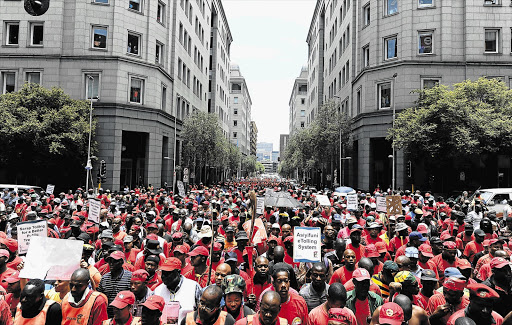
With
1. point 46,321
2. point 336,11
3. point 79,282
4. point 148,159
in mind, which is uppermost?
point 336,11

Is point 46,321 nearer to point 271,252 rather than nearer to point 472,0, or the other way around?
point 271,252

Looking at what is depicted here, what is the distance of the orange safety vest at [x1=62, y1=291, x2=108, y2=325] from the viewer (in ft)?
15.1

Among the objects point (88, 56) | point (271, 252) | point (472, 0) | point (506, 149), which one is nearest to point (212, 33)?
point (88, 56)

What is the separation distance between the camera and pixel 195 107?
52125 mm

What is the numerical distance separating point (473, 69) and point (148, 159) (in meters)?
30.2

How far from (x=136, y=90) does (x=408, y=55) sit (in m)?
24.7

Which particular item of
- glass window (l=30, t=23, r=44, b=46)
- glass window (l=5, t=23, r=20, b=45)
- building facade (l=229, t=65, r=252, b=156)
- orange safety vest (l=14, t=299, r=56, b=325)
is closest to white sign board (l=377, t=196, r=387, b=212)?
orange safety vest (l=14, t=299, r=56, b=325)

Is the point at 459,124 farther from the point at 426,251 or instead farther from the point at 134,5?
the point at 134,5

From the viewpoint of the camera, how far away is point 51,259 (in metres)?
5.05

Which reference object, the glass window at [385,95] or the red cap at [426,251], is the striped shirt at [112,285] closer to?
the red cap at [426,251]

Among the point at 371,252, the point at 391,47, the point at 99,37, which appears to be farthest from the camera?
the point at 391,47

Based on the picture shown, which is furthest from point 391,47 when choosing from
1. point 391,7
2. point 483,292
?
point 483,292

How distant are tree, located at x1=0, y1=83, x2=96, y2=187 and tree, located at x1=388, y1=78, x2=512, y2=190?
25.0 m

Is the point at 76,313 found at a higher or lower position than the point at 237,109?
lower
